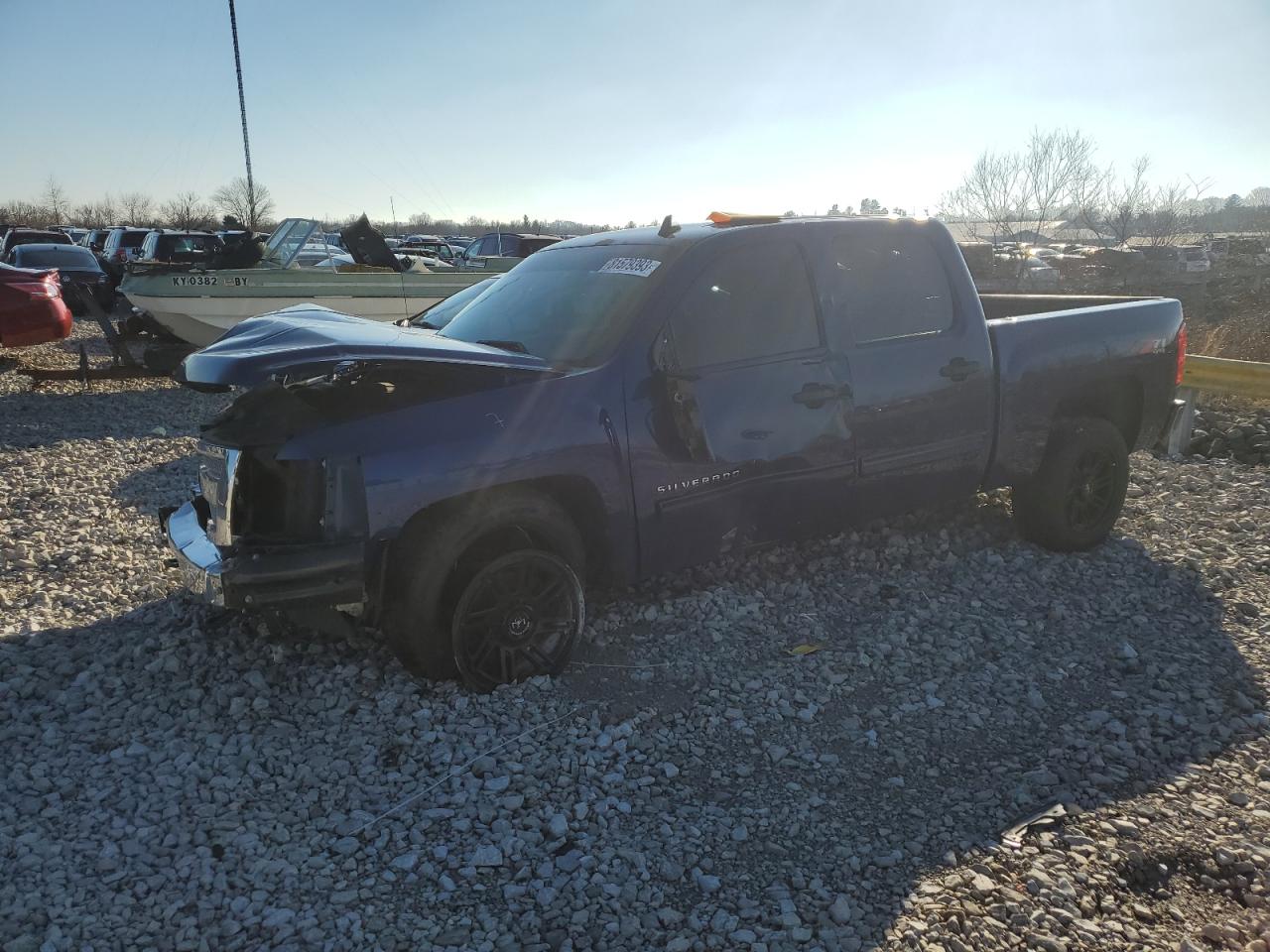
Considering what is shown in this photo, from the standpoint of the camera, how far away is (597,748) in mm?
3564

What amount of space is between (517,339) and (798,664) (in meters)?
1.96

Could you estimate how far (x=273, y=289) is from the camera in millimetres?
13242

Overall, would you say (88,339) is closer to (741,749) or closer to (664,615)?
(664,615)

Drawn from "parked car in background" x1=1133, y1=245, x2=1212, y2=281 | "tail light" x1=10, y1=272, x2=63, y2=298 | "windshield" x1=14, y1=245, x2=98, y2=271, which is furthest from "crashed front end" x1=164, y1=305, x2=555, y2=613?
"parked car in background" x1=1133, y1=245, x2=1212, y2=281

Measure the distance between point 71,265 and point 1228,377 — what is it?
21388 mm

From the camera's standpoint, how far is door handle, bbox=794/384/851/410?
4531mm

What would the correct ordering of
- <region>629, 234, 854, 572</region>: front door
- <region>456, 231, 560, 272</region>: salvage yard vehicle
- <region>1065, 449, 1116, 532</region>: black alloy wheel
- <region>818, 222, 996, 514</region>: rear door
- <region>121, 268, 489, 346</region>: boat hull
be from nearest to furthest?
<region>629, 234, 854, 572</region>: front door
<region>818, 222, 996, 514</region>: rear door
<region>1065, 449, 1116, 532</region>: black alloy wheel
<region>121, 268, 489, 346</region>: boat hull
<region>456, 231, 560, 272</region>: salvage yard vehicle

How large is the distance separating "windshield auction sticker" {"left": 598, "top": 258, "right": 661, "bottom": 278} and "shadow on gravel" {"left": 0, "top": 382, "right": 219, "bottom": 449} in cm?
575

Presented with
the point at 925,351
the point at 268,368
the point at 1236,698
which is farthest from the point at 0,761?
the point at 1236,698

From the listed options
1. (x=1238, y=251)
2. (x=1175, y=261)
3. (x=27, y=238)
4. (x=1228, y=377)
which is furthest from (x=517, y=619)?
(x=1238, y=251)

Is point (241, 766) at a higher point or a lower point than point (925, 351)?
lower

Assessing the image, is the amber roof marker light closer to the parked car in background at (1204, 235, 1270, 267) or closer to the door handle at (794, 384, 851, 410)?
the door handle at (794, 384, 851, 410)

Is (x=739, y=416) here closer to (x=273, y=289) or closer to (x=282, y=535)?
(x=282, y=535)

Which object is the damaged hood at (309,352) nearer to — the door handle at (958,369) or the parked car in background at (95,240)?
the door handle at (958,369)
